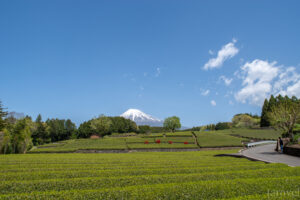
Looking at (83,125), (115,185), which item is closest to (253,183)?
(115,185)

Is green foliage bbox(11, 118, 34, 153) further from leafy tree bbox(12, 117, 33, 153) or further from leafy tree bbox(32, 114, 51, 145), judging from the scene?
leafy tree bbox(32, 114, 51, 145)

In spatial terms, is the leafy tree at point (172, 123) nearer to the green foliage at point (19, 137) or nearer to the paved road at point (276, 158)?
the paved road at point (276, 158)

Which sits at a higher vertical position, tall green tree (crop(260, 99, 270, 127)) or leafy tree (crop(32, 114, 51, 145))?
tall green tree (crop(260, 99, 270, 127))

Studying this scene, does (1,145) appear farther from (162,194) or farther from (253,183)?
(253,183)

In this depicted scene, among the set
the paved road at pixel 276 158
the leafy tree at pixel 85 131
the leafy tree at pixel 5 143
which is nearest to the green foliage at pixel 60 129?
the leafy tree at pixel 85 131

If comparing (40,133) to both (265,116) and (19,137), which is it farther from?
(265,116)

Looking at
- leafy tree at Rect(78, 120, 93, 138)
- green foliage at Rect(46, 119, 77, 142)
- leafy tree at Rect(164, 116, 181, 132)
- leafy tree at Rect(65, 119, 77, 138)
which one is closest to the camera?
leafy tree at Rect(164, 116, 181, 132)

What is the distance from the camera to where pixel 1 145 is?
84.6 ft

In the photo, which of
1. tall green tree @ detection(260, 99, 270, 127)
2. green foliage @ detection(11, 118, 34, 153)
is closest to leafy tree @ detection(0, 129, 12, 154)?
green foliage @ detection(11, 118, 34, 153)

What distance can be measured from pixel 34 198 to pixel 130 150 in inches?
1279

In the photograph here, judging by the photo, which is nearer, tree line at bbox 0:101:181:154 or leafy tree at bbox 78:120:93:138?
tree line at bbox 0:101:181:154

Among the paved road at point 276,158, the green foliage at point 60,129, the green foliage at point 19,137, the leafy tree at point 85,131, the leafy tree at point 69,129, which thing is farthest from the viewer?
the leafy tree at point 69,129

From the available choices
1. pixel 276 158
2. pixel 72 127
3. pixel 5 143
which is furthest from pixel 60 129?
pixel 276 158

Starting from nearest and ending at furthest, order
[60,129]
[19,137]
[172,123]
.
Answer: [19,137], [172,123], [60,129]
